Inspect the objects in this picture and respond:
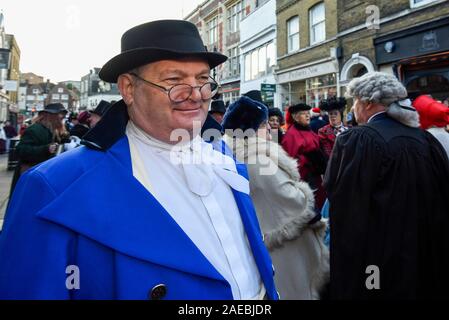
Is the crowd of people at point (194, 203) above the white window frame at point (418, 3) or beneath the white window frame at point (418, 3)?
beneath

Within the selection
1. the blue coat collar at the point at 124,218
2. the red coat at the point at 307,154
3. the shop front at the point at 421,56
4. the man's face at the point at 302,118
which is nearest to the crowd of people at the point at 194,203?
the blue coat collar at the point at 124,218

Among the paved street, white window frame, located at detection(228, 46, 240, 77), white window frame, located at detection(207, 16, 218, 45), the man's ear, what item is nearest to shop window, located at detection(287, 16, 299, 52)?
white window frame, located at detection(228, 46, 240, 77)

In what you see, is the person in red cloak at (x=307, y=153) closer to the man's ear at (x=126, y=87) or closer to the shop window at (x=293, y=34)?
the man's ear at (x=126, y=87)

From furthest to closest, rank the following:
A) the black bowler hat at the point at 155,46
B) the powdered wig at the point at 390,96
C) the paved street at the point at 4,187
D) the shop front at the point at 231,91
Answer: the shop front at the point at 231,91, the paved street at the point at 4,187, the powdered wig at the point at 390,96, the black bowler hat at the point at 155,46

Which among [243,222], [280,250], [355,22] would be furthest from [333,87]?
[243,222]

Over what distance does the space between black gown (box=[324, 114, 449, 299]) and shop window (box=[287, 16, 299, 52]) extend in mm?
15059

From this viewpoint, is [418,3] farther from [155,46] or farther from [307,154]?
[155,46]

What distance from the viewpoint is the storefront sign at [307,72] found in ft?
45.4

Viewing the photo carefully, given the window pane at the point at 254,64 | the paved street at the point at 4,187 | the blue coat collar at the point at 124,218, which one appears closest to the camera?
the blue coat collar at the point at 124,218

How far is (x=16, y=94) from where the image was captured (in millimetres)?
46969

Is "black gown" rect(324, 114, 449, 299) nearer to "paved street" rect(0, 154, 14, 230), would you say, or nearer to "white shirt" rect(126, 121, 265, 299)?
"white shirt" rect(126, 121, 265, 299)

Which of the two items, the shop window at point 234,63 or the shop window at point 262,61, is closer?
the shop window at point 262,61

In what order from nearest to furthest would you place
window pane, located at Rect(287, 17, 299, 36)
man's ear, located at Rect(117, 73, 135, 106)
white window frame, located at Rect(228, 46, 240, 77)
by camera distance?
man's ear, located at Rect(117, 73, 135, 106) → window pane, located at Rect(287, 17, 299, 36) → white window frame, located at Rect(228, 46, 240, 77)

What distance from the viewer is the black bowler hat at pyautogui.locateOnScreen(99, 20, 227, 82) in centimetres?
140
